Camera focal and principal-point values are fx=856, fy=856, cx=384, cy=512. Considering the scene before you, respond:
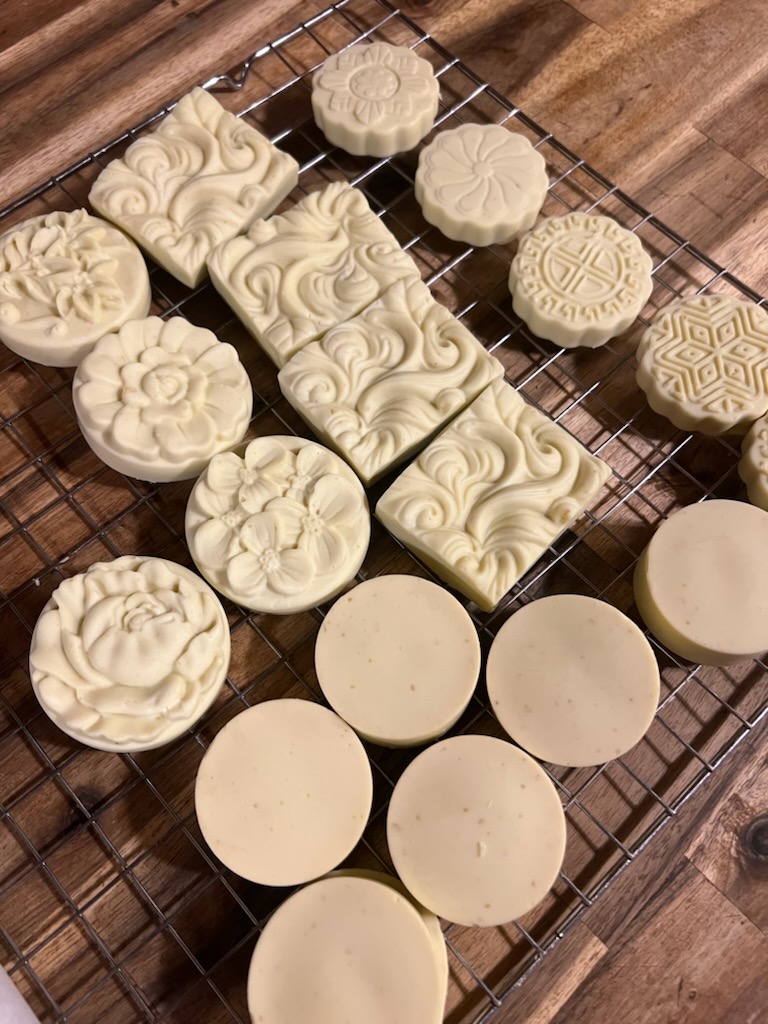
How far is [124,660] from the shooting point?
5.11ft

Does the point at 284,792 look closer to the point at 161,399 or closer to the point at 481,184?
the point at 161,399

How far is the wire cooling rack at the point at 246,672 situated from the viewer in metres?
1.55

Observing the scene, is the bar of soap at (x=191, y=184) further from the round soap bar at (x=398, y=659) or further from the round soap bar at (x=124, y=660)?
the round soap bar at (x=398, y=659)

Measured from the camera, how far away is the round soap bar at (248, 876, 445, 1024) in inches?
55.6

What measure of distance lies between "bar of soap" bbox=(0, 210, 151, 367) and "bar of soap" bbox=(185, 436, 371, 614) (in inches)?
17.6

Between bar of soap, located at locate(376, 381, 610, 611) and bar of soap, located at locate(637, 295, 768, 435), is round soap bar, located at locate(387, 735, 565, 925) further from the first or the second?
bar of soap, located at locate(637, 295, 768, 435)

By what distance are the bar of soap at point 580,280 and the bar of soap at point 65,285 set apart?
0.89m

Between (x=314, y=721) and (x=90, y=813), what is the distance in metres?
0.47

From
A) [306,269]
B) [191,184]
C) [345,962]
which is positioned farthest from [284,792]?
[191,184]

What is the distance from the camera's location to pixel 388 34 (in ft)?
7.88

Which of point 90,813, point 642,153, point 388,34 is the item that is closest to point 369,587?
point 90,813

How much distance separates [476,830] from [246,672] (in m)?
0.56

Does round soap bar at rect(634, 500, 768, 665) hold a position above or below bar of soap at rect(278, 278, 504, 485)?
above

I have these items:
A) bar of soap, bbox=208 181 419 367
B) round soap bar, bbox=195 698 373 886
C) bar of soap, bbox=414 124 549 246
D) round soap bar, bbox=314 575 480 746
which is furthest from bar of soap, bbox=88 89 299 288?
round soap bar, bbox=195 698 373 886
